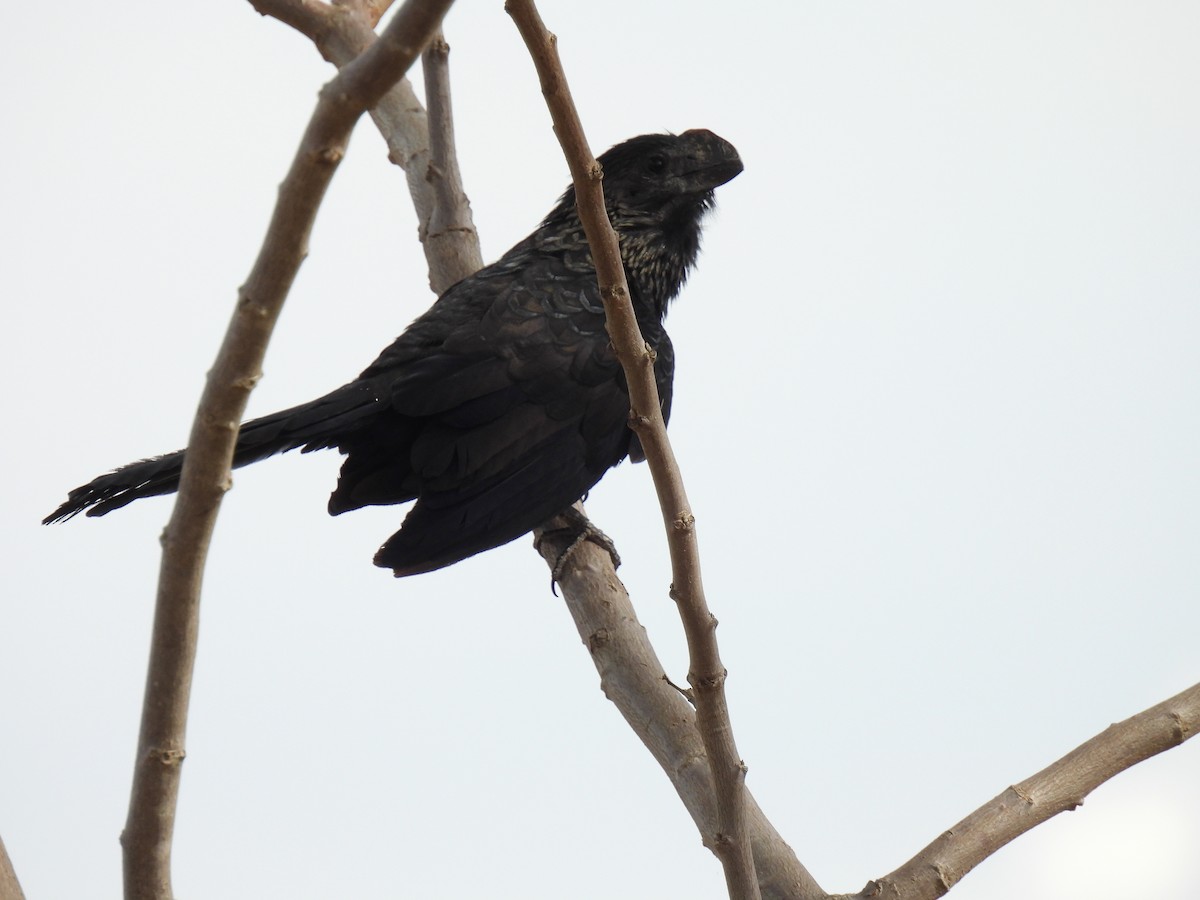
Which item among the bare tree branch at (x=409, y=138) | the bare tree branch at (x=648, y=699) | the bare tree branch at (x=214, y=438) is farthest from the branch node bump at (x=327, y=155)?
the bare tree branch at (x=409, y=138)

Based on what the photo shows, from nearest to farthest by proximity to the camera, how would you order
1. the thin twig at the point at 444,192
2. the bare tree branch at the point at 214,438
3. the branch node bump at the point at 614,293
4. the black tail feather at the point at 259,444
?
1. the bare tree branch at the point at 214,438
2. the branch node bump at the point at 614,293
3. the black tail feather at the point at 259,444
4. the thin twig at the point at 444,192

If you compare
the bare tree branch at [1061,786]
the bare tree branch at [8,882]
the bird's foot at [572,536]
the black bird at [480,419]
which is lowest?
the bare tree branch at [1061,786]

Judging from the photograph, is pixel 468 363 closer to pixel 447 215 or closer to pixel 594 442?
pixel 594 442

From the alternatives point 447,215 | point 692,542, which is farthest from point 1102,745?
point 447,215

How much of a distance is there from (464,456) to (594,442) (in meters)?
0.36

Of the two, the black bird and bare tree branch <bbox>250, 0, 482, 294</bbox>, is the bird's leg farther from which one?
bare tree branch <bbox>250, 0, 482, 294</bbox>

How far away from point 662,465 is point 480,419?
1186mm

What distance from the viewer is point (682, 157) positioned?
149 inches

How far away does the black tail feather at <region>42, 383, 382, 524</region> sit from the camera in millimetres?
2363

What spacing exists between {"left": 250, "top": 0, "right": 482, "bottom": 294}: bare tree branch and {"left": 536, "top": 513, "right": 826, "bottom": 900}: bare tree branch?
94 cm

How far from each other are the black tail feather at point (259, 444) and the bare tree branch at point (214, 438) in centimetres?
68

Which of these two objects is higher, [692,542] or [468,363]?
[468,363]

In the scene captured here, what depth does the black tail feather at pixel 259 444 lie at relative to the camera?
2363 mm

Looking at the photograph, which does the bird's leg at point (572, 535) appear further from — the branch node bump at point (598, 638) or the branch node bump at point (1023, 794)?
the branch node bump at point (1023, 794)
